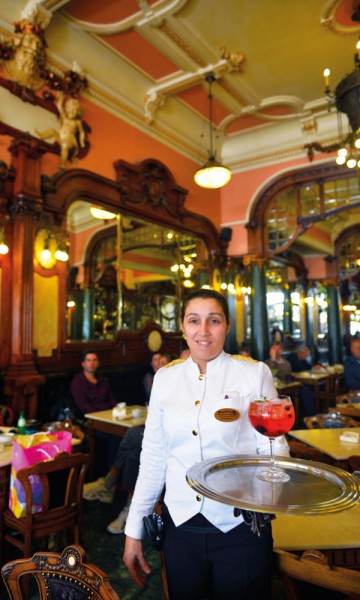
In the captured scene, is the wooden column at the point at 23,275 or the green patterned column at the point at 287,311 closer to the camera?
the wooden column at the point at 23,275

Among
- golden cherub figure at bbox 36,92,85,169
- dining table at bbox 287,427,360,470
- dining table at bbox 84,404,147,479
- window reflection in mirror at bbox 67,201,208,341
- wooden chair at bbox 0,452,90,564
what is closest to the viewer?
wooden chair at bbox 0,452,90,564

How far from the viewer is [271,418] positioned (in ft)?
4.30

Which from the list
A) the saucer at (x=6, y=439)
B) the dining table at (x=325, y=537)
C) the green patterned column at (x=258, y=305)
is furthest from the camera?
the green patterned column at (x=258, y=305)

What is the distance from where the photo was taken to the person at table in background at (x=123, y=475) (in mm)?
3432

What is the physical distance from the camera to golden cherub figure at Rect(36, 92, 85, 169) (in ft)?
16.7

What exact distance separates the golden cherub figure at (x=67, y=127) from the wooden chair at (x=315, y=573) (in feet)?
16.2

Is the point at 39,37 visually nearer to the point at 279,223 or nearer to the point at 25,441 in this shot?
the point at 25,441

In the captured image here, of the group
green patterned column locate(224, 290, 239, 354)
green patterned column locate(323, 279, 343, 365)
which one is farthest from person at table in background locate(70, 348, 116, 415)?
green patterned column locate(323, 279, 343, 365)

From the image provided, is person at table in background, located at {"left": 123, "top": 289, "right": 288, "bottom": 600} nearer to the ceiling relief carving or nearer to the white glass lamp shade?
the ceiling relief carving

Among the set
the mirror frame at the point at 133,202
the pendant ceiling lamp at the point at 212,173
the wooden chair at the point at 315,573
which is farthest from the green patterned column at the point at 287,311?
the wooden chair at the point at 315,573

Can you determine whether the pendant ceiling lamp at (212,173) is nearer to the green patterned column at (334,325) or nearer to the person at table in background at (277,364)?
the person at table in background at (277,364)

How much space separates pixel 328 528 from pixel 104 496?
2.87 meters

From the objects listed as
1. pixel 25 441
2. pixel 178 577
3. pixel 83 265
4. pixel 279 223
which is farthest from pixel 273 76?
pixel 178 577

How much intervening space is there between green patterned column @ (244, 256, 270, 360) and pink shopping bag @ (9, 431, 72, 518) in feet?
19.1
